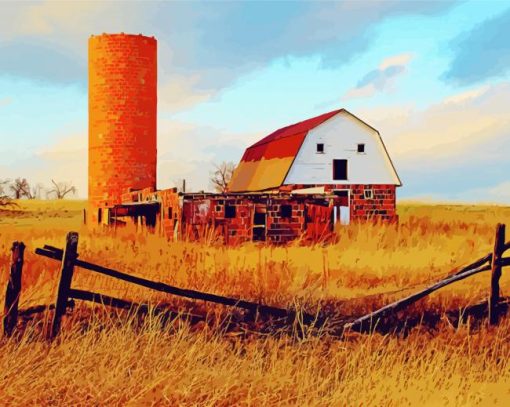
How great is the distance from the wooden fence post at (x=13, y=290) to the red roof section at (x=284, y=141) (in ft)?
83.3

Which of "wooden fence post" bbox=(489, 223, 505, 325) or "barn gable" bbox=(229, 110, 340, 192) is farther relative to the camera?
"barn gable" bbox=(229, 110, 340, 192)

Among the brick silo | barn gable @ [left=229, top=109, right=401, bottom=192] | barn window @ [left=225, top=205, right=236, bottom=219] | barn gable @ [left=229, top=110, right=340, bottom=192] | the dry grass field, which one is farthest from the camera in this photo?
barn gable @ [left=229, top=110, right=340, bottom=192]

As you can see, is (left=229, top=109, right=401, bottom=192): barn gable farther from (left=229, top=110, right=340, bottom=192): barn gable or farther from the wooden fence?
the wooden fence

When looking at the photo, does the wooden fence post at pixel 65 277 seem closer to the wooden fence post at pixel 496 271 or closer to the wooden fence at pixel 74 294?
the wooden fence at pixel 74 294

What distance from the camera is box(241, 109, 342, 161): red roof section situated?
33.4 m

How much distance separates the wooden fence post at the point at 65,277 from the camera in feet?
25.7

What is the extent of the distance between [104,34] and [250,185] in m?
9.90

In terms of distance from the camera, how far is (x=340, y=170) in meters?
34.2

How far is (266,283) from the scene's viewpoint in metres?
11.1

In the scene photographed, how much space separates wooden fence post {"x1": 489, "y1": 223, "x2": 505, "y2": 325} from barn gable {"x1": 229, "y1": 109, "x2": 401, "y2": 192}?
23.3 m

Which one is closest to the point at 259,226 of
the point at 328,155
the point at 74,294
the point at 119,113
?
the point at 119,113

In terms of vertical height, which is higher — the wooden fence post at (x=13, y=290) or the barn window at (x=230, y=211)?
the barn window at (x=230, y=211)

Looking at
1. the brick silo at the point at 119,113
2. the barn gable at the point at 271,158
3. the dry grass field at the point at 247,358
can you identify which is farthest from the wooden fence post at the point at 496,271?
the barn gable at the point at 271,158

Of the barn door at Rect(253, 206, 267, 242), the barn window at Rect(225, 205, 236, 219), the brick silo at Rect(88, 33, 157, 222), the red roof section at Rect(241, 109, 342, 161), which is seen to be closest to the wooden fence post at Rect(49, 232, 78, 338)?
the barn window at Rect(225, 205, 236, 219)
